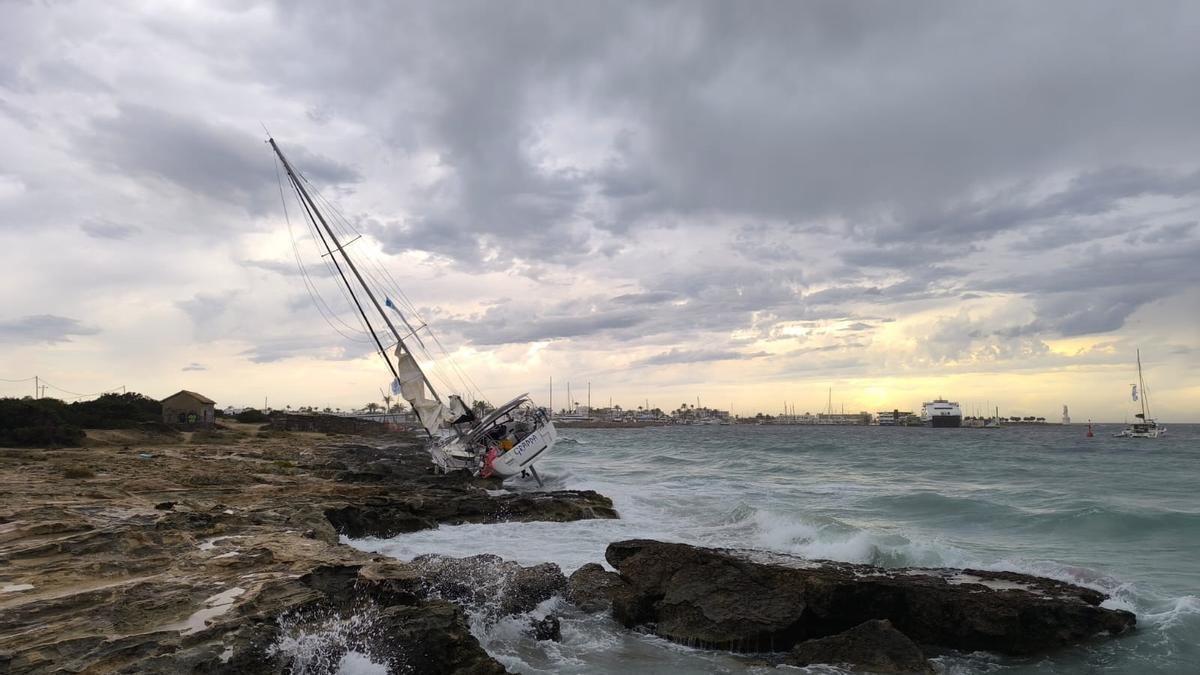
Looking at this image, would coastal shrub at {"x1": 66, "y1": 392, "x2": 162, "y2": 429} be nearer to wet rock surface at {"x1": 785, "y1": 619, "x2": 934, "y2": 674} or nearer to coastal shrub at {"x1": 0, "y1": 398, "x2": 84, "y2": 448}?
coastal shrub at {"x1": 0, "y1": 398, "x2": 84, "y2": 448}

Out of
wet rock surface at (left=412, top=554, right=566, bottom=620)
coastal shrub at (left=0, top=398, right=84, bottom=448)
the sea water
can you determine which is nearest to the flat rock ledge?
the sea water

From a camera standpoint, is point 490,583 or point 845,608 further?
point 490,583

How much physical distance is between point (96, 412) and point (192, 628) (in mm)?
38731

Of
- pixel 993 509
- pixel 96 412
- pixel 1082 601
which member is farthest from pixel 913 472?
pixel 96 412

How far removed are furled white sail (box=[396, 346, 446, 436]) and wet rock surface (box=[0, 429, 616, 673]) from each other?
15.6m

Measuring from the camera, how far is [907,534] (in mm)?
18703

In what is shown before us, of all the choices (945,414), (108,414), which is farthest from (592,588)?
(945,414)

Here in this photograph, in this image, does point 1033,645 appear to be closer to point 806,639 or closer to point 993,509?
point 806,639

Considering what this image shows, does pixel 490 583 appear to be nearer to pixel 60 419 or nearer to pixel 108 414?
pixel 60 419

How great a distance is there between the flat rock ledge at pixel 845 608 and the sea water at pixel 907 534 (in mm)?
271

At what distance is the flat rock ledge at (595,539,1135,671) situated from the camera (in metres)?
8.98

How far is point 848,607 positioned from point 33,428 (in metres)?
32.0

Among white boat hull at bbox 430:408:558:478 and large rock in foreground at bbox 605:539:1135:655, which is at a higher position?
white boat hull at bbox 430:408:558:478

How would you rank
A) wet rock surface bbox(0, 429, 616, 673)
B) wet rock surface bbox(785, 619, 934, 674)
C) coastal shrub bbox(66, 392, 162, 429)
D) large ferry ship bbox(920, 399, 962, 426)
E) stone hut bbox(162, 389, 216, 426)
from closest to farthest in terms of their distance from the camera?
wet rock surface bbox(0, 429, 616, 673)
wet rock surface bbox(785, 619, 934, 674)
coastal shrub bbox(66, 392, 162, 429)
stone hut bbox(162, 389, 216, 426)
large ferry ship bbox(920, 399, 962, 426)
